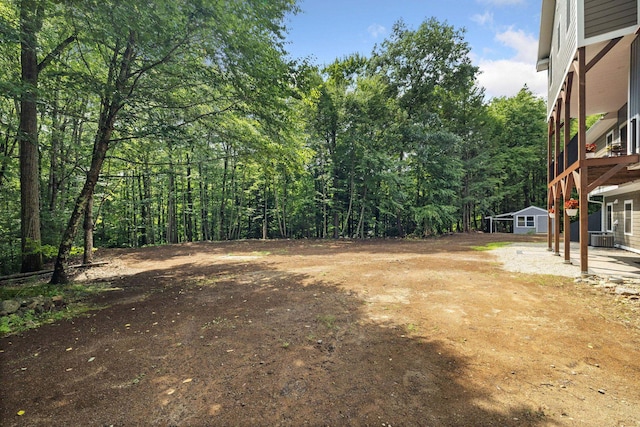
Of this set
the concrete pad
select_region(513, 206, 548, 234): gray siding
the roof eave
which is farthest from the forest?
the roof eave

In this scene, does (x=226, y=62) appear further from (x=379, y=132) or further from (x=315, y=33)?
(x=379, y=132)

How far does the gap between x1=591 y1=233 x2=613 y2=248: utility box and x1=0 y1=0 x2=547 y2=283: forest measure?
342 inches

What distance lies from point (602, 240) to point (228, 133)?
1515 centimetres

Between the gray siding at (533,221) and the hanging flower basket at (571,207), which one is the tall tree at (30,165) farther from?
the gray siding at (533,221)

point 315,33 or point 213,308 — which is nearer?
point 213,308

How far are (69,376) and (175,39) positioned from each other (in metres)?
5.44

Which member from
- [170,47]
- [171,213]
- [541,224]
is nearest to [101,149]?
[170,47]

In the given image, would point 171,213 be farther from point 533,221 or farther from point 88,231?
point 533,221

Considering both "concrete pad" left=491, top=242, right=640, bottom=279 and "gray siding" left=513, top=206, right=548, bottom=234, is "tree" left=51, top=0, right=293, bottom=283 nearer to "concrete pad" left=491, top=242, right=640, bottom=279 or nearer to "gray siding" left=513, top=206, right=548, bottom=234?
"concrete pad" left=491, top=242, right=640, bottom=279

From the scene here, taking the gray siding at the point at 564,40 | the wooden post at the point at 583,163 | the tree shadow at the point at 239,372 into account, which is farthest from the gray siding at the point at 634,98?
the tree shadow at the point at 239,372

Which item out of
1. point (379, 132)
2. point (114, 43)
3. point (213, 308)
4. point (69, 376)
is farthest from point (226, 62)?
point (379, 132)

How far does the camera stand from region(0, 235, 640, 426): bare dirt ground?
219cm

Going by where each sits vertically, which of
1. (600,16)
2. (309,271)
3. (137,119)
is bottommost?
(309,271)

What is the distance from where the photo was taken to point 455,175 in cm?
2094
